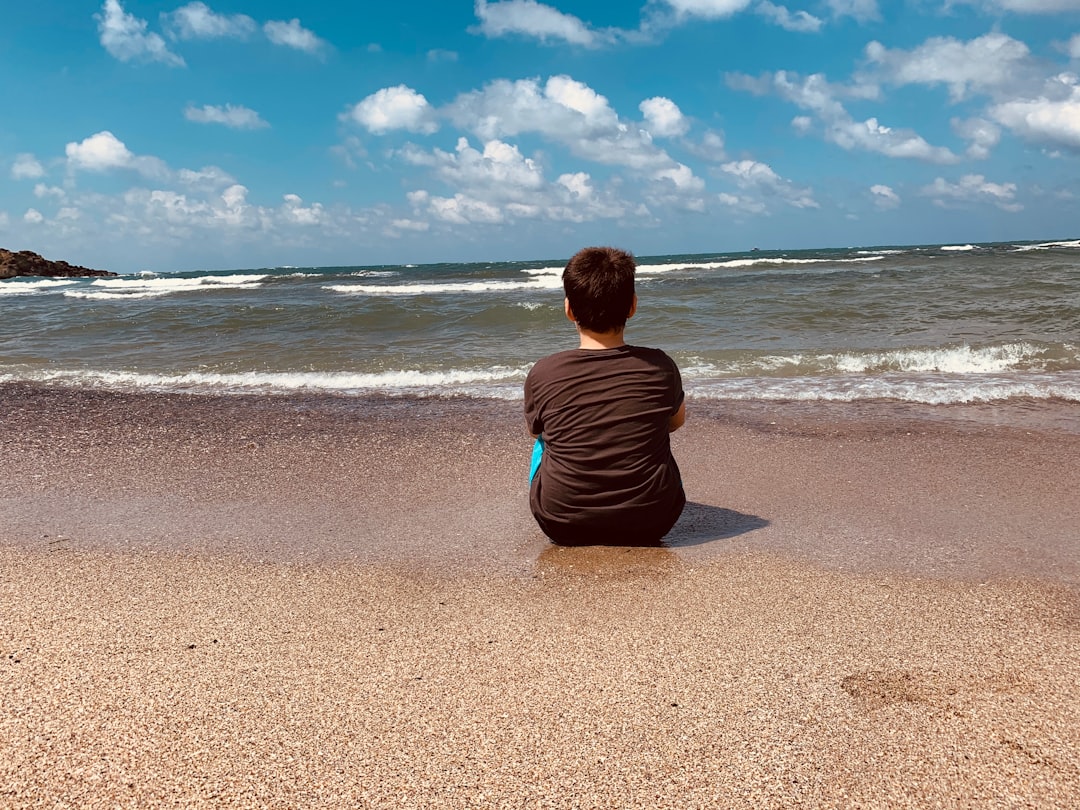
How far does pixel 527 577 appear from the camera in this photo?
303 centimetres

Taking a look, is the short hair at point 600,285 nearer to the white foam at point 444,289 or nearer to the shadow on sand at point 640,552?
the shadow on sand at point 640,552

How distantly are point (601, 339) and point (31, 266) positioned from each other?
2719 inches

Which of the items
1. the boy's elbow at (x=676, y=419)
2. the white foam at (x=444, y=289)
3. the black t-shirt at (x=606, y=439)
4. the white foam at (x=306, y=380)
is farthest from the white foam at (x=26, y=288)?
the boy's elbow at (x=676, y=419)

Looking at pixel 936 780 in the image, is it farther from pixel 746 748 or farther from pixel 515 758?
pixel 515 758

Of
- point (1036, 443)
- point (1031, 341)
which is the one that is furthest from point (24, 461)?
point (1031, 341)

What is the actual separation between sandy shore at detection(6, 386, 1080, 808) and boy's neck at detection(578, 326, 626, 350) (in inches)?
34.9

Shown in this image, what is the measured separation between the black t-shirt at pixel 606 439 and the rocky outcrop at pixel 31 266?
64938mm

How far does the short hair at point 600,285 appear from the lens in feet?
10.0

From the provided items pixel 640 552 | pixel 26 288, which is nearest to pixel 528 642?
pixel 640 552

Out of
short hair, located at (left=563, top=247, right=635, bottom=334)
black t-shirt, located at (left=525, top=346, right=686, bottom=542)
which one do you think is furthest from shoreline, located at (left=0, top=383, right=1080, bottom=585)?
short hair, located at (left=563, top=247, right=635, bottom=334)

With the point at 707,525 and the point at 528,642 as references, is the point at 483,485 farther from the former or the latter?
the point at 528,642

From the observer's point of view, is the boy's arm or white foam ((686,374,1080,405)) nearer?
the boy's arm

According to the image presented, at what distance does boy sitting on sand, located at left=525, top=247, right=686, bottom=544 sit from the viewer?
3098mm

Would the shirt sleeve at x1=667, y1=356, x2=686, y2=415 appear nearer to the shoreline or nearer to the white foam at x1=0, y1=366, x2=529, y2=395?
the shoreline
